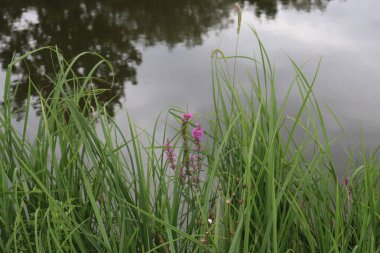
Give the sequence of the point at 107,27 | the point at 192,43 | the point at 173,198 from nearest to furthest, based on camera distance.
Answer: the point at 173,198
the point at 192,43
the point at 107,27

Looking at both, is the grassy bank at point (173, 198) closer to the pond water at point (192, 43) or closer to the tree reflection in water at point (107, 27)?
the pond water at point (192, 43)

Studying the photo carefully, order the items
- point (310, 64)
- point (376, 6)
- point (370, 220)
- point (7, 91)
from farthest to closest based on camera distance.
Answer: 1. point (376, 6)
2. point (310, 64)
3. point (7, 91)
4. point (370, 220)

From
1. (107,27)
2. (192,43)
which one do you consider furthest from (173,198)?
(107,27)

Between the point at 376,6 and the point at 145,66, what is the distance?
247cm

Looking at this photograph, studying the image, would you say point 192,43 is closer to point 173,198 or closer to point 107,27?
point 107,27

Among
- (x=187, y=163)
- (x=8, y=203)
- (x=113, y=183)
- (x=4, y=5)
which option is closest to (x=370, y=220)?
(x=187, y=163)

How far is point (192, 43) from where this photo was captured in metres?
4.36

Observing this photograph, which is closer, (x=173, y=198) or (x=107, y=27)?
(x=173, y=198)

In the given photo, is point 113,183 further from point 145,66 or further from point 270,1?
point 270,1

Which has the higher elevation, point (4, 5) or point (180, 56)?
point (4, 5)

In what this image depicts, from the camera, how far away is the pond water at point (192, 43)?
3463 millimetres

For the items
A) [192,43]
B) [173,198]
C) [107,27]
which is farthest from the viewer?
[107,27]

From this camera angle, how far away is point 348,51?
159 inches

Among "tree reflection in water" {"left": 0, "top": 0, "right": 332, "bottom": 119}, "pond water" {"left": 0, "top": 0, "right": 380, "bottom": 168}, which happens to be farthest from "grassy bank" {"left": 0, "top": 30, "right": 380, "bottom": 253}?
"tree reflection in water" {"left": 0, "top": 0, "right": 332, "bottom": 119}
